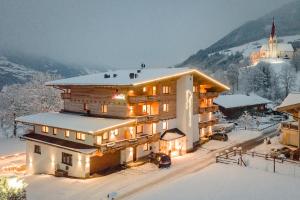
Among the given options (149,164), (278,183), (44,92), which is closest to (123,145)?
(149,164)

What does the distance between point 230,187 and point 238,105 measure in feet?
162

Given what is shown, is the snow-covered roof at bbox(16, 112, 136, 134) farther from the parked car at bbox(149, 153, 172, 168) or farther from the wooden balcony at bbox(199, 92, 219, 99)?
the wooden balcony at bbox(199, 92, 219, 99)

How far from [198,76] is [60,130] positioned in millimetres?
21862

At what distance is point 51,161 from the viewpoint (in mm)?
39875

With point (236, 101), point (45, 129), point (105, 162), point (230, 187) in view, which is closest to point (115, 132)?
point (105, 162)

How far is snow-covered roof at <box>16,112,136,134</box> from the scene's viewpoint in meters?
36.0

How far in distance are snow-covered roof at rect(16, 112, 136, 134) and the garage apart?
3766 millimetres

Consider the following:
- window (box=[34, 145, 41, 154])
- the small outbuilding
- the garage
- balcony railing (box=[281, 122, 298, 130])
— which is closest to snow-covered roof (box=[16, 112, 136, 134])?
window (box=[34, 145, 41, 154])

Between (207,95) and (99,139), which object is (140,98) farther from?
(207,95)

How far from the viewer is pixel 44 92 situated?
7256 centimetres

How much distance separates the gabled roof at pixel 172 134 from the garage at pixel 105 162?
724 cm

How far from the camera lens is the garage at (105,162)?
1452 inches

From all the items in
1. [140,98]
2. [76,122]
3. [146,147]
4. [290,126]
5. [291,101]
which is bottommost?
[146,147]

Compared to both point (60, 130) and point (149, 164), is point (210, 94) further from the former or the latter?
point (60, 130)
